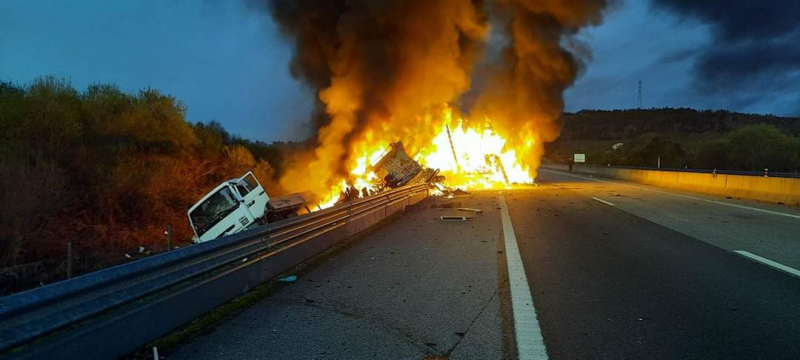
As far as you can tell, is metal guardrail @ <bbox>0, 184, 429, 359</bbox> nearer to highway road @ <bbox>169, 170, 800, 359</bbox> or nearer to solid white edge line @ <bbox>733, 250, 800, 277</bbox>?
highway road @ <bbox>169, 170, 800, 359</bbox>

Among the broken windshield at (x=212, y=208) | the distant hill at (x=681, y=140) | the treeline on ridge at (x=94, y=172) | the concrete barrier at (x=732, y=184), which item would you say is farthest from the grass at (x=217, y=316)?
the distant hill at (x=681, y=140)

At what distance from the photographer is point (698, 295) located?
590 cm

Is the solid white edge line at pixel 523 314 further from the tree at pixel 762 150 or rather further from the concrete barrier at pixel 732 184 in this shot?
the tree at pixel 762 150

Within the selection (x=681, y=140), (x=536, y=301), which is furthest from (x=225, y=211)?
(x=681, y=140)

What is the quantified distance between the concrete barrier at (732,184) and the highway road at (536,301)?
27.4ft

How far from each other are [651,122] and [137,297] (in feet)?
488

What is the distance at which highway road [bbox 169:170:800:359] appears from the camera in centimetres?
430

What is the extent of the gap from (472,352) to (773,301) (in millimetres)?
3598

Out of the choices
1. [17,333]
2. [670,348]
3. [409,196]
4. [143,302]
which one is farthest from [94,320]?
[409,196]

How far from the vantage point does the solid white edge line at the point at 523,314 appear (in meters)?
4.18

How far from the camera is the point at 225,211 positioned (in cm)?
1244

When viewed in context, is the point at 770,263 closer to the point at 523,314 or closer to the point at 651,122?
the point at 523,314

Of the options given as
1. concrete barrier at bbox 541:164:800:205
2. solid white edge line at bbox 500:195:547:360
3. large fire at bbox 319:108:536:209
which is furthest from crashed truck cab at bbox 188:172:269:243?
concrete barrier at bbox 541:164:800:205

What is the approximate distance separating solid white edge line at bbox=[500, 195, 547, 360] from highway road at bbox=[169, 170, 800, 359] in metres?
0.02
